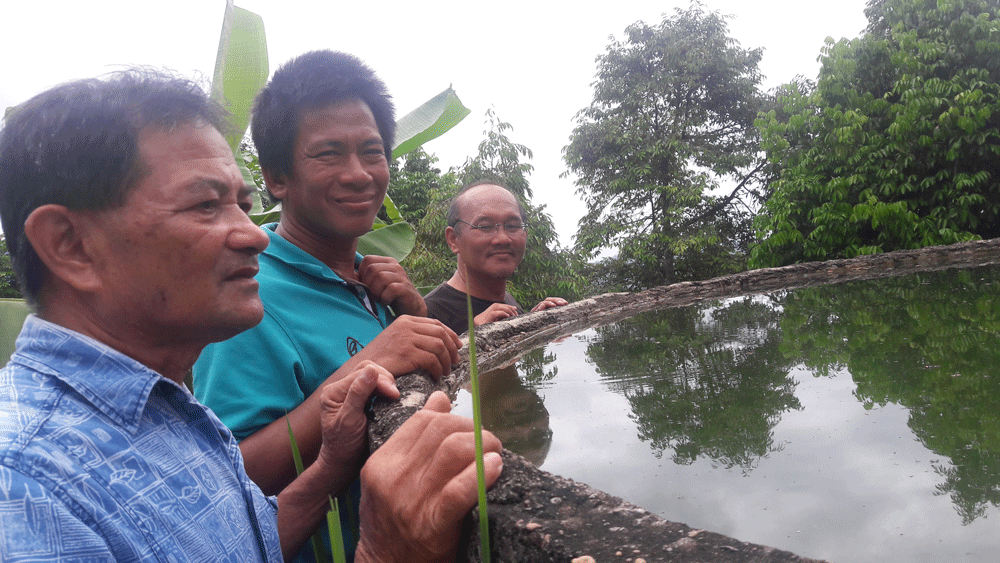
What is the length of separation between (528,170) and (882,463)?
11.8 meters

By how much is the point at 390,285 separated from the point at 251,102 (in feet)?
3.82

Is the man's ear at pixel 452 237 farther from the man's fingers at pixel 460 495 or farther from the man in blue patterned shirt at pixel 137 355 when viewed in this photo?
the man's fingers at pixel 460 495

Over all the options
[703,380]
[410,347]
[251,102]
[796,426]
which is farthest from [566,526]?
[251,102]

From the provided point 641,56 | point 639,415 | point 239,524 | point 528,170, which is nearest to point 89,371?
point 239,524

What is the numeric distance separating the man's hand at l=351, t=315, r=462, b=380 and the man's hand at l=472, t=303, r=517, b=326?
139cm

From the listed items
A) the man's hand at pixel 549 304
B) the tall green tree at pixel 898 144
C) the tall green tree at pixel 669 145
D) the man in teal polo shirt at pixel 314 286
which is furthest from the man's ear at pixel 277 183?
the tall green tree at pixel 669 145

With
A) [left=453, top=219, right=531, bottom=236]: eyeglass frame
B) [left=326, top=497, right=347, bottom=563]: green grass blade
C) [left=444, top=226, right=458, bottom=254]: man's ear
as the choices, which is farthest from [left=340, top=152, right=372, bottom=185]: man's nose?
[left=444, top=226, right=458, bottom=254]: man's ear

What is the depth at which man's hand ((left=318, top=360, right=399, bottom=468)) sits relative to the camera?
1.11 m

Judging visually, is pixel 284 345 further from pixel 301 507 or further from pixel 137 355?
pixel 137 355

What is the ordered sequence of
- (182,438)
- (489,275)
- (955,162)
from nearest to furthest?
1. (182,438)
2. (489,275)
3. (955,162)

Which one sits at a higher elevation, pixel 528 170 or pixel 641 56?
pixel 641 56

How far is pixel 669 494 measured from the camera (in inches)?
40.0

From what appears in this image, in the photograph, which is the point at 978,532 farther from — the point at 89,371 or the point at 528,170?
the point at 528,170

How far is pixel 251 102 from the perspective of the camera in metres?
2.33
